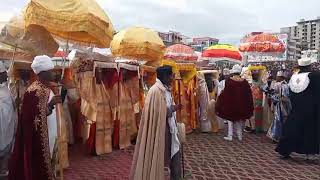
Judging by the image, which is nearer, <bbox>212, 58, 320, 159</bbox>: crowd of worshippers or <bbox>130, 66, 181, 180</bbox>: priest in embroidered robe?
<bbox>130, 66, 181, 180</bbox>: priest in embroidered robe

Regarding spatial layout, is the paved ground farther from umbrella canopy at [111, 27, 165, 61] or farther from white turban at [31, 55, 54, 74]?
umbrella canopy at [111, 27, 165, 61]

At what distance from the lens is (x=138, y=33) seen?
963cm

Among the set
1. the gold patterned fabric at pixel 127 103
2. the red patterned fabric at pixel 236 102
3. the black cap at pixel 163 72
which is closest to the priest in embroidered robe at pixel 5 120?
the black cap at pixel 163 72

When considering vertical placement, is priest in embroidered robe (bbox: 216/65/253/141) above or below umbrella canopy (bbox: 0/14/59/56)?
below

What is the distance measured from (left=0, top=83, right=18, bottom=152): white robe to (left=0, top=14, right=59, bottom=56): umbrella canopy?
87 centimetres

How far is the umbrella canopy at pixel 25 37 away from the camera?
6.36 m

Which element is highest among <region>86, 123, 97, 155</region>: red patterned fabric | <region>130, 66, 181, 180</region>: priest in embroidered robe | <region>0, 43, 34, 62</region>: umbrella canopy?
<region>0, 43, 34, 62</region>: umbrella canopy

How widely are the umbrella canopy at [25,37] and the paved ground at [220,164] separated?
2091 mm

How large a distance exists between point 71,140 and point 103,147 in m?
0.70

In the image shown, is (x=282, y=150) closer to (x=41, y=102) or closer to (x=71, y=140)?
(x=71, y=140)

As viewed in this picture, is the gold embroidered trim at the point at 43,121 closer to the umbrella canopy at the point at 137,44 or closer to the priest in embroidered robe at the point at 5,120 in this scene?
the priest in embroidered robe at the point at 5,120

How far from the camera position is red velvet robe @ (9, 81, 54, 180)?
4.49 metres

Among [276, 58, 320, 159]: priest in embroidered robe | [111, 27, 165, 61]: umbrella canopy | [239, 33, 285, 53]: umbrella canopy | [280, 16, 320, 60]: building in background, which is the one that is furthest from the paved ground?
[280, 16, 320, 60]: building in background

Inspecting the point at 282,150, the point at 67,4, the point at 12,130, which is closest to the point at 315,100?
the point at 282,150
